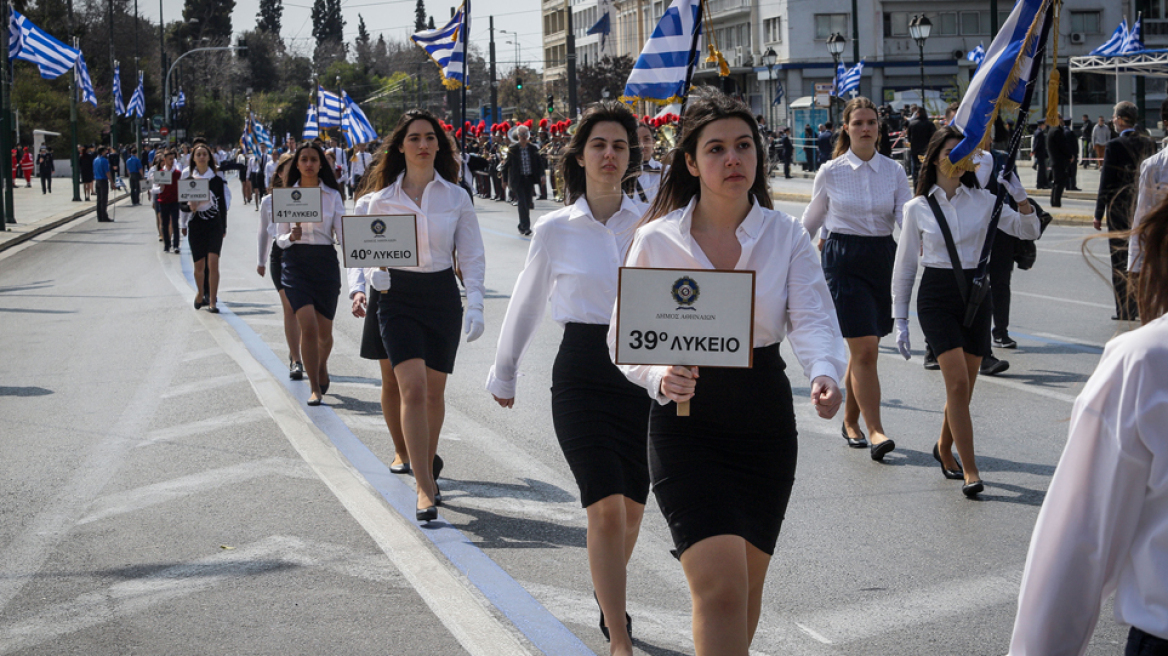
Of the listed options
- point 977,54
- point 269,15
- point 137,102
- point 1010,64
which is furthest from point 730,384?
point 269,15

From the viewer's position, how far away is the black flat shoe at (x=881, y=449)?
23.7 ft

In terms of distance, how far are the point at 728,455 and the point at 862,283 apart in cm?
421

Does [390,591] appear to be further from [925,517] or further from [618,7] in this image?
[618,7]

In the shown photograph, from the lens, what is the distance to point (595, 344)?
4523mm

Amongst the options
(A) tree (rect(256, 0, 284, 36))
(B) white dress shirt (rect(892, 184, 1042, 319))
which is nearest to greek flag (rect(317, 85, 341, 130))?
(B) white dress shirt (rect(892, 184, 1042, 319))

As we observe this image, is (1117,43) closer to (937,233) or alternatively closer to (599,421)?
(937,233)

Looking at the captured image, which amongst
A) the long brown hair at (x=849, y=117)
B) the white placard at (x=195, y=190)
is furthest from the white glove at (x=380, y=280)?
the white placard at (x=195, y=190)

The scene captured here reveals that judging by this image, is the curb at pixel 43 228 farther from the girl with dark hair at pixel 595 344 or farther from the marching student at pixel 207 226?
the girl with dark hair at pixel 595 344

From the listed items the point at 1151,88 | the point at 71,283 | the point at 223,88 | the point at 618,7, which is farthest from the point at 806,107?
the point at 223,88

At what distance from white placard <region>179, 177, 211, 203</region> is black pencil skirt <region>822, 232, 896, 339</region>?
8.60 m

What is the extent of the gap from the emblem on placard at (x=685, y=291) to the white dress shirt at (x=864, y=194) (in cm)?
419

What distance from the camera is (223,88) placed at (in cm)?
11900

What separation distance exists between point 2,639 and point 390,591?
1.40m

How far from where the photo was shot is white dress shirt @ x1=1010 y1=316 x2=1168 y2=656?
74.3 inches
